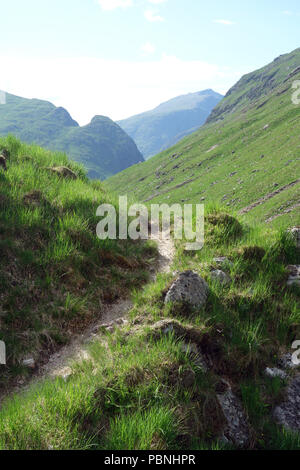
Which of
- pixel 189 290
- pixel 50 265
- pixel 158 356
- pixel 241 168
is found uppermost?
pixel 241 168

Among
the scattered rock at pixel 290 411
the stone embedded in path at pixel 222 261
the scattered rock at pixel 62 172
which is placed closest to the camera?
the scattered rock at pixel 290 411

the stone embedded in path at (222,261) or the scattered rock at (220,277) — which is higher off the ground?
the stone embedded in path at (222,261)

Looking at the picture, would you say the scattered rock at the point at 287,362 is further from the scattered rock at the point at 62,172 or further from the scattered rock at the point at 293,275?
the scattered rock at the point at 62,172

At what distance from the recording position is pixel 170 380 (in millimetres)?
4051

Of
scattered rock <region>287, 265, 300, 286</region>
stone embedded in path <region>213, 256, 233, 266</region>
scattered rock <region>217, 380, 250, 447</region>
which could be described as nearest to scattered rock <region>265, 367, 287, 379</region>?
scattered rock <region>217, 380, 250, 447</region>

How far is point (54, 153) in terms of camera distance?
39.7ft

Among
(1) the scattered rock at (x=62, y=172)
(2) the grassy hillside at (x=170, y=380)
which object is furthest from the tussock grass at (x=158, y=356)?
(1) the scattered rock at (x=62, y=172)

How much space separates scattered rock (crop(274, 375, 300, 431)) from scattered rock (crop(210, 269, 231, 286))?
6.97 feet

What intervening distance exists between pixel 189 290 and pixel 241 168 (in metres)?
85.7

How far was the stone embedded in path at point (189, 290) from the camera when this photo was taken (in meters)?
5.58

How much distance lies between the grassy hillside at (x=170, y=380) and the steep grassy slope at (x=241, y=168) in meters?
30.3

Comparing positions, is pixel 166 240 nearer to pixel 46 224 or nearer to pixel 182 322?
pixel 46 224

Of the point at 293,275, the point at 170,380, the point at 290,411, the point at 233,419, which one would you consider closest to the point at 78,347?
the point at 170,380

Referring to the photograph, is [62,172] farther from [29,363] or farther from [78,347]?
[29,363]
